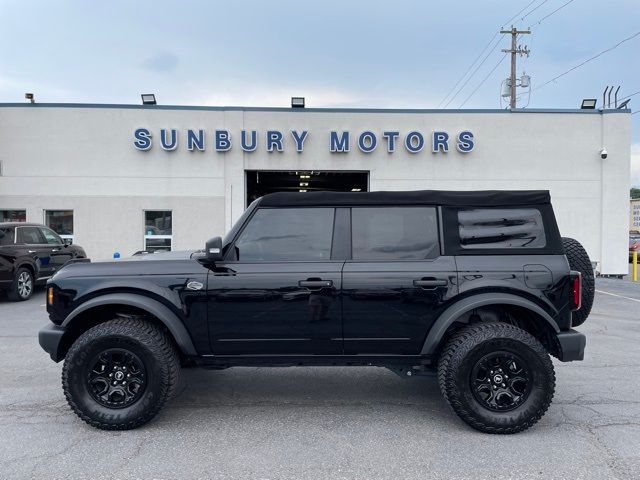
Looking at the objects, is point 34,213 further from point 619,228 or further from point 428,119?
point 619,228

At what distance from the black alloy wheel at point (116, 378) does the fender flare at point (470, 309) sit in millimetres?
2395

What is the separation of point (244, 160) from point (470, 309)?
11.7m

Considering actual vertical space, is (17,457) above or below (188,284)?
below

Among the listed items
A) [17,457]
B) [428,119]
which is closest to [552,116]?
[428,119]

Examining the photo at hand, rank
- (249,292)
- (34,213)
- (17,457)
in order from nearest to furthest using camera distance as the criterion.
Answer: (17,457) < (249,292) < (34,213)

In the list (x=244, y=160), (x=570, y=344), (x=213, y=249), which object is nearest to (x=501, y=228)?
(x=570, y=344)

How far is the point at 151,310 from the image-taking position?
12.2ft

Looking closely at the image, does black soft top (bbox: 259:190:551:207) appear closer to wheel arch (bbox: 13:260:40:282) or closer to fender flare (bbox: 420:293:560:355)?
fender flare (bbox: 420:293:560:355)

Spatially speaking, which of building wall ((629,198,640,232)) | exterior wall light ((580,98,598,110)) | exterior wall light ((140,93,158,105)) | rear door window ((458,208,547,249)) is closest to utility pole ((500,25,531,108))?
exterior wall light ((580,98,598,110))

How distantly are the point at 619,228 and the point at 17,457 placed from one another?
54.0ft

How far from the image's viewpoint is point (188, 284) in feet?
12.4

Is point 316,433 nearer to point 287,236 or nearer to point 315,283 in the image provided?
point 315,283

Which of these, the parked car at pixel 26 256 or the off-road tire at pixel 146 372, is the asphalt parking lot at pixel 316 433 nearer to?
the off-road tire at pixel 146 372

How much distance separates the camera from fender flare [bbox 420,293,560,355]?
145 inches
